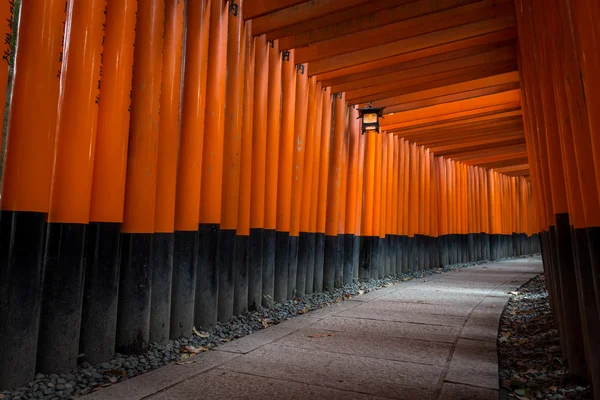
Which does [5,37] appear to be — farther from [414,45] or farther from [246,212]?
[414,45]

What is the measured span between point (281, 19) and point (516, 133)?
8.62 metres

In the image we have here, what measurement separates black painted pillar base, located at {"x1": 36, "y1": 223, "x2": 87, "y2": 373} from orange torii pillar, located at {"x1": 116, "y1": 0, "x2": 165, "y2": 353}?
473 millimetres

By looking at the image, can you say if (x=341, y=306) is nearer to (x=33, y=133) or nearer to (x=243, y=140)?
(x=243, y=140)

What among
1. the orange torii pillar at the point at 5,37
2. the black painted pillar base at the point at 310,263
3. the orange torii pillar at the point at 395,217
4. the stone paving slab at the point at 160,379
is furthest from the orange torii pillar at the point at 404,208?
the orange torii pillar at the point at 5,37

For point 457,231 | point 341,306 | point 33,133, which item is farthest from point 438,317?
point 457,231

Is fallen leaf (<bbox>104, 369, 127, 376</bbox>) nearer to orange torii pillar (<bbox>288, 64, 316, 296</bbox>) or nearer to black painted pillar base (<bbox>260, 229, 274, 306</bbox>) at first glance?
black painted pillar base (<bbox>260, 229, 274, 306</bbox>)

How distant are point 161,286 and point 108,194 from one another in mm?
1003

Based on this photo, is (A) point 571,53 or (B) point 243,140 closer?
(A) point 571,53

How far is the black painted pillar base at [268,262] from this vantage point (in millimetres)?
5609

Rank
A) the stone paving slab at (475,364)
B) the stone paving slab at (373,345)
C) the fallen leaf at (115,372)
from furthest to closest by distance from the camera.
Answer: the stone paving slab at (373,345), the fallen leaf at (115,372), the stone paving slab at (475,364)

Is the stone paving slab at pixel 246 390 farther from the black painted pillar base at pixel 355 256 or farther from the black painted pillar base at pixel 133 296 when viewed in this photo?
the black painted pillar base at pixel 355 256

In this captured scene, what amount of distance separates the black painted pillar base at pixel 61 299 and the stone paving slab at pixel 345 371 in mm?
1151

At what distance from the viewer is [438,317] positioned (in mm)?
5441

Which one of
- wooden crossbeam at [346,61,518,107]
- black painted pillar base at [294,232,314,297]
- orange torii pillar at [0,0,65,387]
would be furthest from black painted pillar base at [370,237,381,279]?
orange torii pillar at [0,0,65,387]
